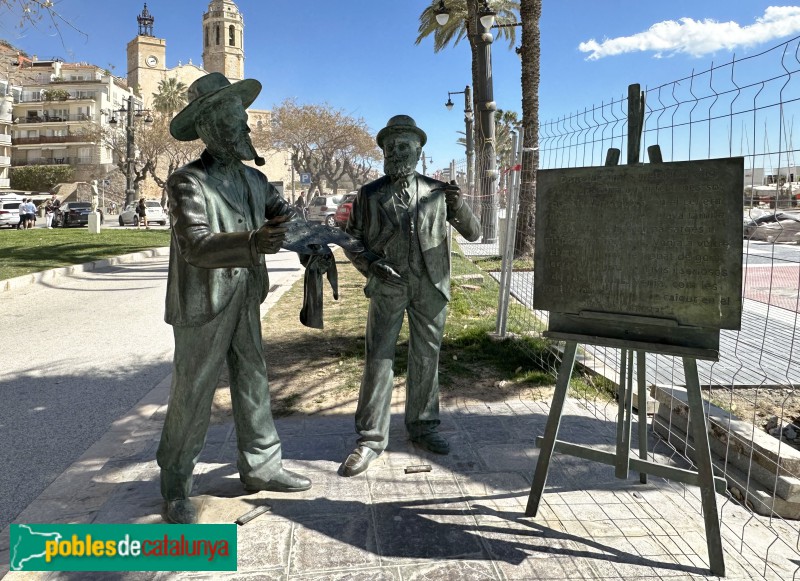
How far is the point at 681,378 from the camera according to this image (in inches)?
221

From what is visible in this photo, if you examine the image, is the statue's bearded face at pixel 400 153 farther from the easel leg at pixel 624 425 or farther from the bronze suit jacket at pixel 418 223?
the easel leg at pixel 624 425

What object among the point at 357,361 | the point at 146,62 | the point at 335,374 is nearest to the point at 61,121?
the point at 146,62

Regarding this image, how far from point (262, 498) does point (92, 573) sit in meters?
A: 0.89

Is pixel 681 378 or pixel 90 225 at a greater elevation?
pixel 90 225

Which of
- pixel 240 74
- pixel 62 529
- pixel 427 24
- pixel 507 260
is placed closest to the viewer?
pixel 62 529

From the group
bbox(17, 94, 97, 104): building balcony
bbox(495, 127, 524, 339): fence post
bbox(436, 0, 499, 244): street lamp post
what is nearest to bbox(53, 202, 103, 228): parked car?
bbox(436, 0, 499, 244): street lamp post

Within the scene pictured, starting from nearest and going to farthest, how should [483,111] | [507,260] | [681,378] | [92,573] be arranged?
[92,573] → [681,378] → [507,260] → [483,111]

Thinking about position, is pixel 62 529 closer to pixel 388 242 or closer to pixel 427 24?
pixel 388 242

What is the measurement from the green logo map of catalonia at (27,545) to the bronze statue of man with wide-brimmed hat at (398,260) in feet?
4.97

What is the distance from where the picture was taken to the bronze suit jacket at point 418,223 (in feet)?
12.2

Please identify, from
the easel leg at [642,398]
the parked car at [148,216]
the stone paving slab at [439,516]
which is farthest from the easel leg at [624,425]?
the parked car at [148,216]

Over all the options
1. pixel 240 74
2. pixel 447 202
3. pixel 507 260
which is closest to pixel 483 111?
pixel 507 260

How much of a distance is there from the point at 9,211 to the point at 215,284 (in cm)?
3098

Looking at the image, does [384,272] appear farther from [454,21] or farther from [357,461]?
[454,21]
